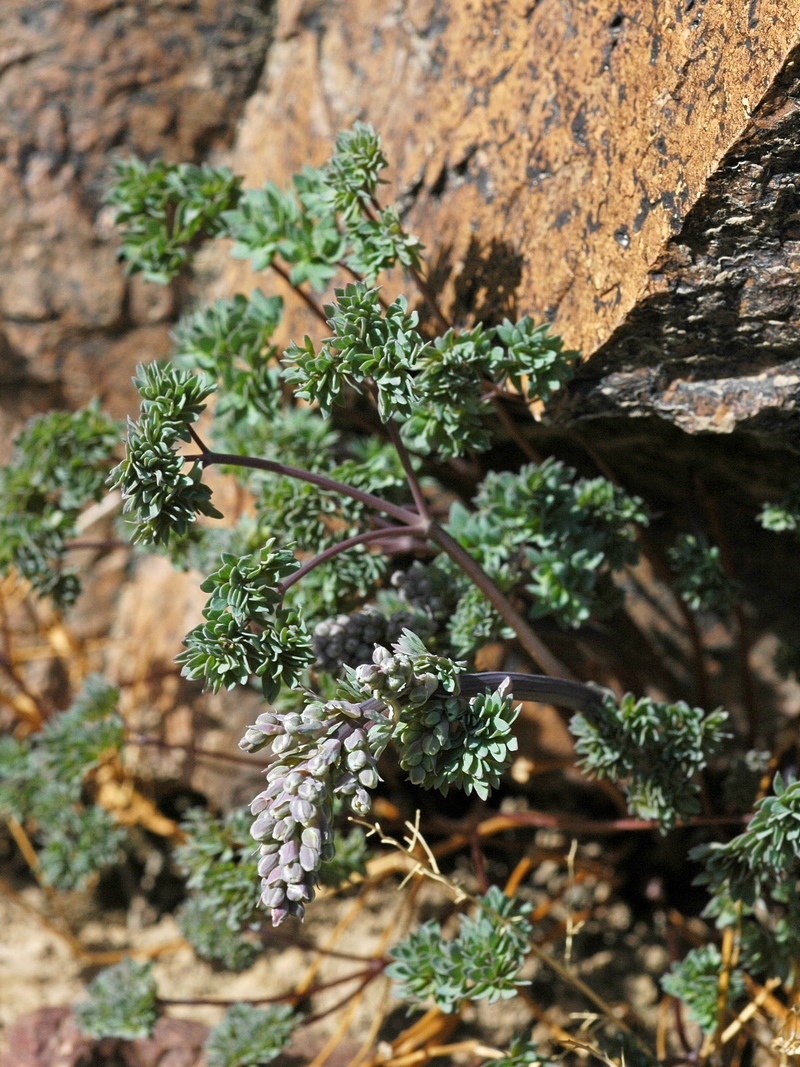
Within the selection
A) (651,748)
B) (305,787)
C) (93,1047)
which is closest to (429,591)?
(651,748)

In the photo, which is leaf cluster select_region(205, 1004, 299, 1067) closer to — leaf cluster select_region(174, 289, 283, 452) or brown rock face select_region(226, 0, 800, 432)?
leaf cluster select_region(174, 289, 283, 452)

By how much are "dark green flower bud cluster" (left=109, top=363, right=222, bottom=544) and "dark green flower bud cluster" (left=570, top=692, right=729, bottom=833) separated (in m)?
0.79

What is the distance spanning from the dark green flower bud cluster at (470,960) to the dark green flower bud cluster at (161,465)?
87cm

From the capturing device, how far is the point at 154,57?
2.75 m

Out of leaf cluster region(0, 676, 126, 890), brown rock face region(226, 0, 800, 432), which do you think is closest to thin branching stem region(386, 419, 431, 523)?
brown rock face region(226, 0, 800, 432)

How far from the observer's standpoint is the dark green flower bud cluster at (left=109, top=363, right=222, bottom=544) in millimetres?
1413

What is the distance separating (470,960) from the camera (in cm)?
171

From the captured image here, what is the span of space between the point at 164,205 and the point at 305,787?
55.7 inches

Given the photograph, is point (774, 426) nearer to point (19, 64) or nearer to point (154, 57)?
point (154, 57)

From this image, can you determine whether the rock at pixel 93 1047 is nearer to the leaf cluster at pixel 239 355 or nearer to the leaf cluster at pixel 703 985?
the leaf cluster at pixel 703 985

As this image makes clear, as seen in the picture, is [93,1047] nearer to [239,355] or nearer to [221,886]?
[221,886]

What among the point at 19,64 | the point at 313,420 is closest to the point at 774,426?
the point at 313,420

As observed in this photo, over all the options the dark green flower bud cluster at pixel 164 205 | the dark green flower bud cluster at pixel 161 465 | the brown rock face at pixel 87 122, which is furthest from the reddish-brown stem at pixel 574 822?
the brown rock face at pixel 87 122

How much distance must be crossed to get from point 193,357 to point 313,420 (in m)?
0.28
